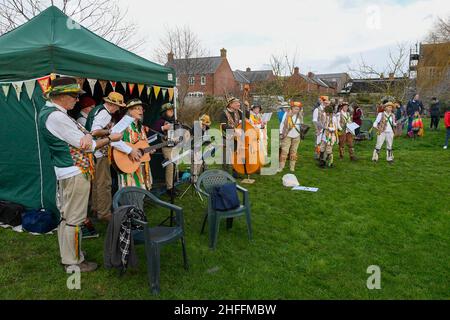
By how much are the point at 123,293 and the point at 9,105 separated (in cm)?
352

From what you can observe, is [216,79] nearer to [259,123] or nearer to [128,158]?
[259,123]

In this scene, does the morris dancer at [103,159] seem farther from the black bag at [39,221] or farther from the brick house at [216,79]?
the brick house at [216,79]

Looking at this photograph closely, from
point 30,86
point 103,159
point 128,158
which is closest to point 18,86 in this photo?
point 30,86

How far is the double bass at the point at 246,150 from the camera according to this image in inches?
281

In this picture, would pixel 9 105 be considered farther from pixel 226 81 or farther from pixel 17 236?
pixel 226 81

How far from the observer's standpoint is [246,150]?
733 cm

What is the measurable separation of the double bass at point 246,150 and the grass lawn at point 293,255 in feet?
2.81

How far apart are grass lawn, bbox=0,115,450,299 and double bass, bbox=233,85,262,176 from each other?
0.86 metres

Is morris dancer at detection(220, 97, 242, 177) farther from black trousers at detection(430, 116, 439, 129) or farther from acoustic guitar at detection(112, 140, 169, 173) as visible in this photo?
black trousers at detection(430, 116, 439, 129)

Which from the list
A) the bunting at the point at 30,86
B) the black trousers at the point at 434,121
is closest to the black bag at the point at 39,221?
the bunting at the point at 30,86

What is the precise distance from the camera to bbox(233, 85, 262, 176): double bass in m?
7.14

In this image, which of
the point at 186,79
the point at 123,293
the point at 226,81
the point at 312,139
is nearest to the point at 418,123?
the point at 312,139

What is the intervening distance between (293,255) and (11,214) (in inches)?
166

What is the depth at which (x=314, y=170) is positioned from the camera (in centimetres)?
910
